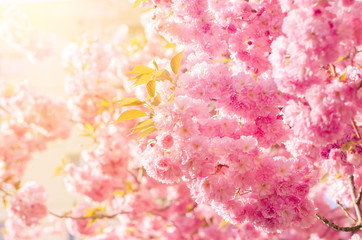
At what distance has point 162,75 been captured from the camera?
1.43 metres

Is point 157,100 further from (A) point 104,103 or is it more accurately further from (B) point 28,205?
(B) point 28,205

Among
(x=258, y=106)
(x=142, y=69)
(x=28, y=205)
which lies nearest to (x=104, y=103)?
(x=28, y=205)

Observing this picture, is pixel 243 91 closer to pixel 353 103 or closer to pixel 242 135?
pixel 242 135

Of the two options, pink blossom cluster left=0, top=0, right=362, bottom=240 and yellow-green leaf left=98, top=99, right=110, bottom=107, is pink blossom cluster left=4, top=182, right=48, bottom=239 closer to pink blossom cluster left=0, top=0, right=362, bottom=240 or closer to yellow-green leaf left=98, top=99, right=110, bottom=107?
yellow-green leaf left=98, top=99, right=110, bottom=107

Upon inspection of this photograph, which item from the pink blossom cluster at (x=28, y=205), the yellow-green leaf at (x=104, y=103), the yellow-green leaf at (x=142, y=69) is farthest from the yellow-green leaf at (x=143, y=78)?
the pink blossom cluster at (x=28, y=205)

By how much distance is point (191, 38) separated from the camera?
174 centimetres

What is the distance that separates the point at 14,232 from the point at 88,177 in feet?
3.42

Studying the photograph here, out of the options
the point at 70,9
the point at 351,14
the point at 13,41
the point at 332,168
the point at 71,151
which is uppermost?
the point at 351,14

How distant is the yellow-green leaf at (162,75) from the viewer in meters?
1.41

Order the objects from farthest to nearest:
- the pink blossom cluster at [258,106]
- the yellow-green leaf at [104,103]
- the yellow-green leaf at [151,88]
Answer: the yellow-green leaf at [104,103] → the yellow-green leaf at [151,88] → the pink blossom cluster at [258,106]

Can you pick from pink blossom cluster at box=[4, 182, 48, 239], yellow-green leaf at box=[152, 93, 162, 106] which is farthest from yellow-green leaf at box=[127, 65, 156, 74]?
pink blossom cluster at box=[4, 182, 48, 239]

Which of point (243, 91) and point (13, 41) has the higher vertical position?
point (243, 91)

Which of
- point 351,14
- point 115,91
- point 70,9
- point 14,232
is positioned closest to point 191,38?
point 351,14

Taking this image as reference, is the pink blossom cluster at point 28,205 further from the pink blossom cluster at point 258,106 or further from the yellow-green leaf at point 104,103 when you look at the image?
the pink blossom cluster at point 258,106
